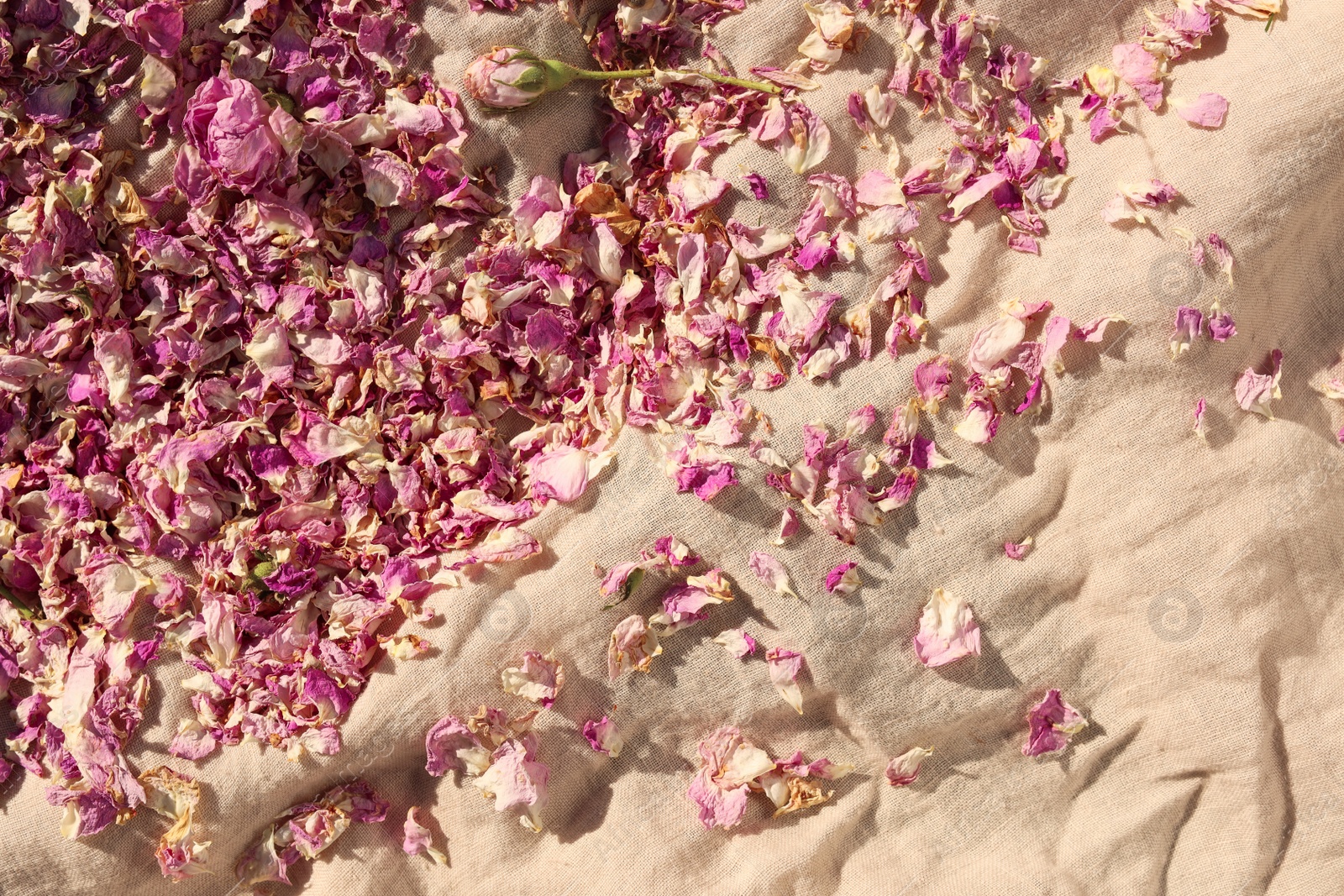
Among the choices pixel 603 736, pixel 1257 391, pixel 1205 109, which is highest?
pixel 1205 109

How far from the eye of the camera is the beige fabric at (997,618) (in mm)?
1429

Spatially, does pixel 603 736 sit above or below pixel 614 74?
below

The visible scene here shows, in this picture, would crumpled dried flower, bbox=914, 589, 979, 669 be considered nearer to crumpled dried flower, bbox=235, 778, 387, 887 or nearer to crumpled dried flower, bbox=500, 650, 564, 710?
crumpled dried flower, bbox=500, 650, 564, 710

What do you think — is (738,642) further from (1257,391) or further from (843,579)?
(1257,391)

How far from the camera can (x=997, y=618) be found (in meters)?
1.45

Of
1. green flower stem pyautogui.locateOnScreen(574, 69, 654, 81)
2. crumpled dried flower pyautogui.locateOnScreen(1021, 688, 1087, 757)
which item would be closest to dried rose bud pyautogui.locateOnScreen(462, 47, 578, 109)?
green flower stem pyautogui.locateOnScreen(574, 69, 654, 81)

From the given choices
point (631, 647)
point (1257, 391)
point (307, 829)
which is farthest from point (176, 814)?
point (1257, 391)

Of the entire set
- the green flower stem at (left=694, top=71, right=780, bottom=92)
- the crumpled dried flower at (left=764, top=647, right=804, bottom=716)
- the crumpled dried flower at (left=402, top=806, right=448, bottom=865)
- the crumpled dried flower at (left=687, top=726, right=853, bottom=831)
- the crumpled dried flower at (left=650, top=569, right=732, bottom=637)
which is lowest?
the crumpled dried flower at (left=402, top=806, right=448, bottom=865)

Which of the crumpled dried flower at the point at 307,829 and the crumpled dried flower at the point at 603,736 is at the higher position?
the crumpled dried flower at the point at 603,736

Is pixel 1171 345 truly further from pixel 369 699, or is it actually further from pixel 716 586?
pixel 369 699

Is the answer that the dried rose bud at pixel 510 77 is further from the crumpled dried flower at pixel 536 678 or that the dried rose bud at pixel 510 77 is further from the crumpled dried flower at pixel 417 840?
the crumpled dried flower at pixel 417 840

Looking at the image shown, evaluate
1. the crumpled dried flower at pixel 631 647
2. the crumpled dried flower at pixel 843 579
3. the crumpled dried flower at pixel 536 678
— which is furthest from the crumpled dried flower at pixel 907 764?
the crumpled dried flower at pixel 536 678

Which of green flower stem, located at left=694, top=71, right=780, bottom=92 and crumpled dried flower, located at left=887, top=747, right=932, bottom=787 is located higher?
green flower stem, located at left=694, top=71, right=780, bottom=92

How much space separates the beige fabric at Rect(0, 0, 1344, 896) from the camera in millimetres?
1429
